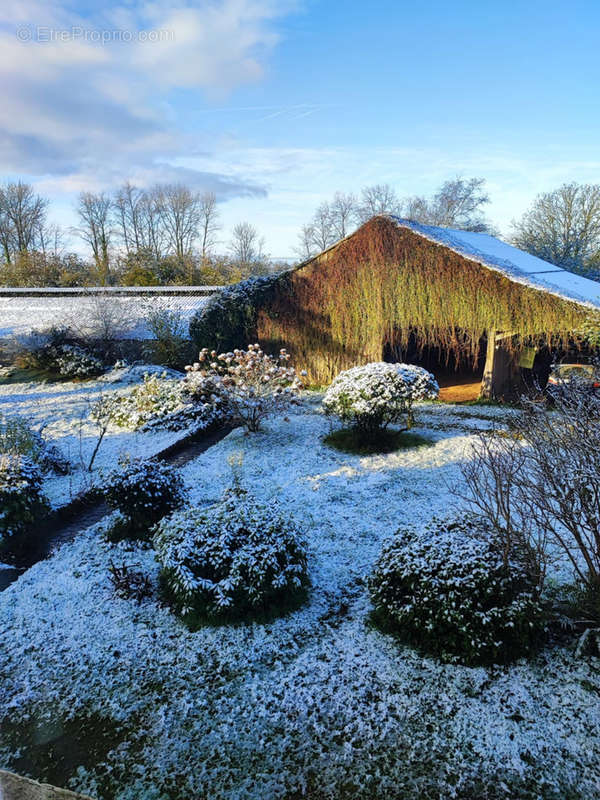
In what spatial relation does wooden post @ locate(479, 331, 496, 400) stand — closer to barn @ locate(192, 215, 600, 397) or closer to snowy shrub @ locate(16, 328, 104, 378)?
barn @ locate(192, 215, 600, 397)

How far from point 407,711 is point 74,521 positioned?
5300 mm

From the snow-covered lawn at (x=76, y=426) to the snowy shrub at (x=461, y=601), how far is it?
5298 mm

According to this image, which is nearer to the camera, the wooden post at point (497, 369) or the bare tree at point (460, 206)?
the wooden post at point (497, 369)

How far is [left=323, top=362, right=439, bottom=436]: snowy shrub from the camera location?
8.62 meters

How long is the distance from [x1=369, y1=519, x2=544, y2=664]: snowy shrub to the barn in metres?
9.29

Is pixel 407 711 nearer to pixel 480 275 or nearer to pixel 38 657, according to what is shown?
pixel 38 657

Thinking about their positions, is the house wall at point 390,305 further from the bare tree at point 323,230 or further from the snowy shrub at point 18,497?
the bare tree at point 323,230

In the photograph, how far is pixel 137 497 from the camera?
19.5ft

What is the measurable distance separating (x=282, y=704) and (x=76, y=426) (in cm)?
943

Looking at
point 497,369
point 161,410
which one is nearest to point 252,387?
point 161,410

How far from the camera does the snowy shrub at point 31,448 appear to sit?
7.71 metres

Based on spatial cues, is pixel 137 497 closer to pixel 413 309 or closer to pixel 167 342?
pixel 413 309

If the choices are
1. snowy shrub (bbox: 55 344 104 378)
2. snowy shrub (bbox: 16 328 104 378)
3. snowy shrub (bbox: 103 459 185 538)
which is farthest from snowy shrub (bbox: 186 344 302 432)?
snowy shrub (bbox: 16 328 104 378)

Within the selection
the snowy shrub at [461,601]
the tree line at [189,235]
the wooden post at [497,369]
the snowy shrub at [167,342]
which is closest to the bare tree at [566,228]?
the tree line at [189,235]
